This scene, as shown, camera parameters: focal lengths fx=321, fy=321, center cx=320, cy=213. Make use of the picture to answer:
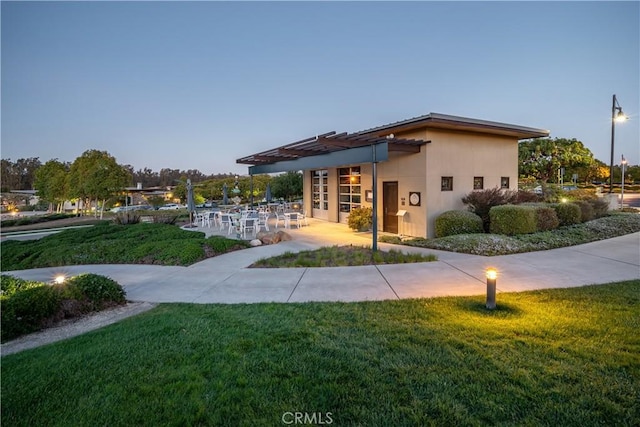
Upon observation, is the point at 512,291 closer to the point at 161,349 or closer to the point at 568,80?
the point at 161,349

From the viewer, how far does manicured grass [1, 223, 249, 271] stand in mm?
8336

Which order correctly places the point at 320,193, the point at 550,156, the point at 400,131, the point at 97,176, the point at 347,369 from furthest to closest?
the point at 97,176, the point at 550,156, the point at 320,193, the point at 400,131, the point at 347,369

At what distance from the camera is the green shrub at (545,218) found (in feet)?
33.6

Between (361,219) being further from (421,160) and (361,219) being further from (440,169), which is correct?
(440,169)

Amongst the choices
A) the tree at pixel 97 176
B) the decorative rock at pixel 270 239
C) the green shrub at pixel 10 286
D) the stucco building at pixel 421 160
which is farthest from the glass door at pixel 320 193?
the tree at pixel 97 176

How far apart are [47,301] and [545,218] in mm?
12500

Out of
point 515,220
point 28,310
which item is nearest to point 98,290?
point 28,310

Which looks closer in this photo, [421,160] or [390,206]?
[421,160]

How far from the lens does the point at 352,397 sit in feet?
8.25

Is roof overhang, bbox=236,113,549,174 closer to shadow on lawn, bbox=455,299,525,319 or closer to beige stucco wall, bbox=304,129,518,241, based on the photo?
beige stucco wall, bbox=304,129,518,241

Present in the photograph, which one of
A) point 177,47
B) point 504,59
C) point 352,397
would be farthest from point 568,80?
→ point 352,397

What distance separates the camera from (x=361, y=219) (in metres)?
12.7

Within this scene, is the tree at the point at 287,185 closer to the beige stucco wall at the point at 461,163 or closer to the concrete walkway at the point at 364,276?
the beige stucco wall at the point at 461,163

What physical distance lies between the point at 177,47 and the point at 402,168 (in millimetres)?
11913
